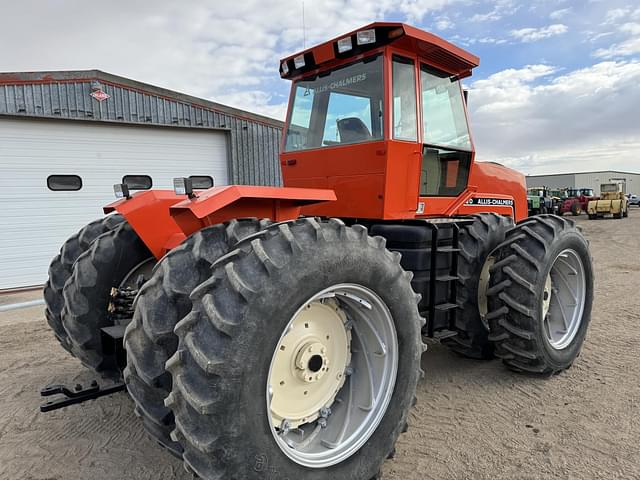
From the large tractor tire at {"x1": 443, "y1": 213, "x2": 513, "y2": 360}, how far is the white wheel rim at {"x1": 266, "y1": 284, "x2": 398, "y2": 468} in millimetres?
1437

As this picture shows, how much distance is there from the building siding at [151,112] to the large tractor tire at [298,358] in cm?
852

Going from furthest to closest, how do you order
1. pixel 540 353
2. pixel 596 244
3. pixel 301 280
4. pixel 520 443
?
1. pixel 596 244
2. pixel 540 353
3. pixel 520 443
4. pixel 301 280

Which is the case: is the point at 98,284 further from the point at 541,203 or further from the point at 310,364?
the point at 541,203

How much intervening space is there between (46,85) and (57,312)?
700 centimetres

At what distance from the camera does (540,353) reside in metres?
3.61

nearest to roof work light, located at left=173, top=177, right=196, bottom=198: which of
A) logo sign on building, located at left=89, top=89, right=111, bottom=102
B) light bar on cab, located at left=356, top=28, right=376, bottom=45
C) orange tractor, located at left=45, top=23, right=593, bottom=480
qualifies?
orange tractor, located at left=45, top=23, right=593, bottom=480

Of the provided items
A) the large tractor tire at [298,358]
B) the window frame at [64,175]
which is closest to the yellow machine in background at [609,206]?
the window frame at [64,175]

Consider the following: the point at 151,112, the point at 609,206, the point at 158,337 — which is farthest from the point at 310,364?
the point at 609,206

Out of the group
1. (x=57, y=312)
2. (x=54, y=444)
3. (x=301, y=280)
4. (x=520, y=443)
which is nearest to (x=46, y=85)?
(x=57, y=312)

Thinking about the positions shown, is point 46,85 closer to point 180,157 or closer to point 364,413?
point 180,157

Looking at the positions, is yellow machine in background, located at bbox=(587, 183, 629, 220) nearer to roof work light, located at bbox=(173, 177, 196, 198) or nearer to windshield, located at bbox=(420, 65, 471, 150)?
windshield, located at bbox=(420, 65, 471, 150)

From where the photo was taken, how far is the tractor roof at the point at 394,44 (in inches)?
128

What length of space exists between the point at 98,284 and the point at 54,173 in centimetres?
716

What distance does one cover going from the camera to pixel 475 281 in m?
3.76
